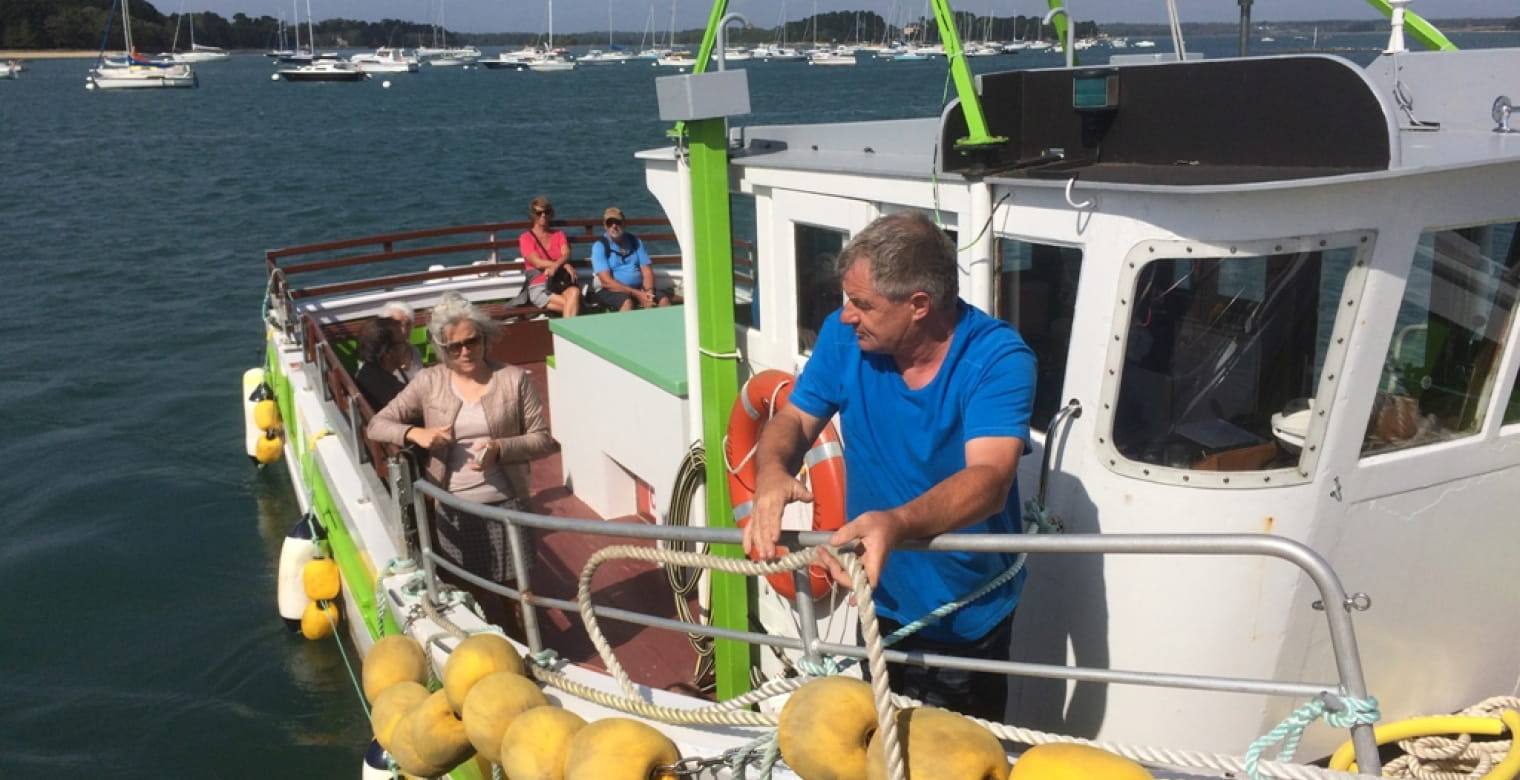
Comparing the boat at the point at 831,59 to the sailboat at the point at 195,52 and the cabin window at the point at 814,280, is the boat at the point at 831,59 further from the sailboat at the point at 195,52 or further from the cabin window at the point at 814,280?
the cabin window at the point at 814,280

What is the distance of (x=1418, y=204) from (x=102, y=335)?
18.2m

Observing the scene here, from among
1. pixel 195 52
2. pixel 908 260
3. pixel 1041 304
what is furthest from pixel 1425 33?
pixel 195 52

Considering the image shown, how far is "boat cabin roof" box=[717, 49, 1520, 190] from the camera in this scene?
131 inches

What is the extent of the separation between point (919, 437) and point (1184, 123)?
1.42m

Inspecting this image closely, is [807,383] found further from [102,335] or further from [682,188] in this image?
[102,335]

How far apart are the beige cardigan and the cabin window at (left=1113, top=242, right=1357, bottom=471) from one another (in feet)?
8.77

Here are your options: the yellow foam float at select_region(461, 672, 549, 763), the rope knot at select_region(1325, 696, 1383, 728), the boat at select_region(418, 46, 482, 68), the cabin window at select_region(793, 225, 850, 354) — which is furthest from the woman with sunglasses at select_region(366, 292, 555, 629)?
the boat at select_region(418, 46, 482, 68)

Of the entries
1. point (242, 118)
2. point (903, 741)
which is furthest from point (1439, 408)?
point (242, 118)

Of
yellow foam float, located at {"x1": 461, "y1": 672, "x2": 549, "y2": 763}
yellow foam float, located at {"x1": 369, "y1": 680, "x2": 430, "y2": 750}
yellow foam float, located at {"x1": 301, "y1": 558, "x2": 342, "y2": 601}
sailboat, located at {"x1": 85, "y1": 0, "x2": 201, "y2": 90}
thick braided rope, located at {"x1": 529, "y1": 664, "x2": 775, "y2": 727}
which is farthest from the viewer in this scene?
sailboat, located at {"x1": 85, "y1": 0, "x2": 201, "y2": 90}

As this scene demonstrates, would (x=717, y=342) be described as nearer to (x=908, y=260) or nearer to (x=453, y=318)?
(x=453, y=318)

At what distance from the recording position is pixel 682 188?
17.1 feet

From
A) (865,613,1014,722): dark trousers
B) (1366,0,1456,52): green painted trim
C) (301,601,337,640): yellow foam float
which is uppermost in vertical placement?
(1366,0,1456,52): green painted trim

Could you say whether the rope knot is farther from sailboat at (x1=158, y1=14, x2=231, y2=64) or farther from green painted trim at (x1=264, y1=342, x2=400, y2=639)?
sailboat at (x1=158, y1=14, x2=231, y2=64)

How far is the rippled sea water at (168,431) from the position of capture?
7605mm
